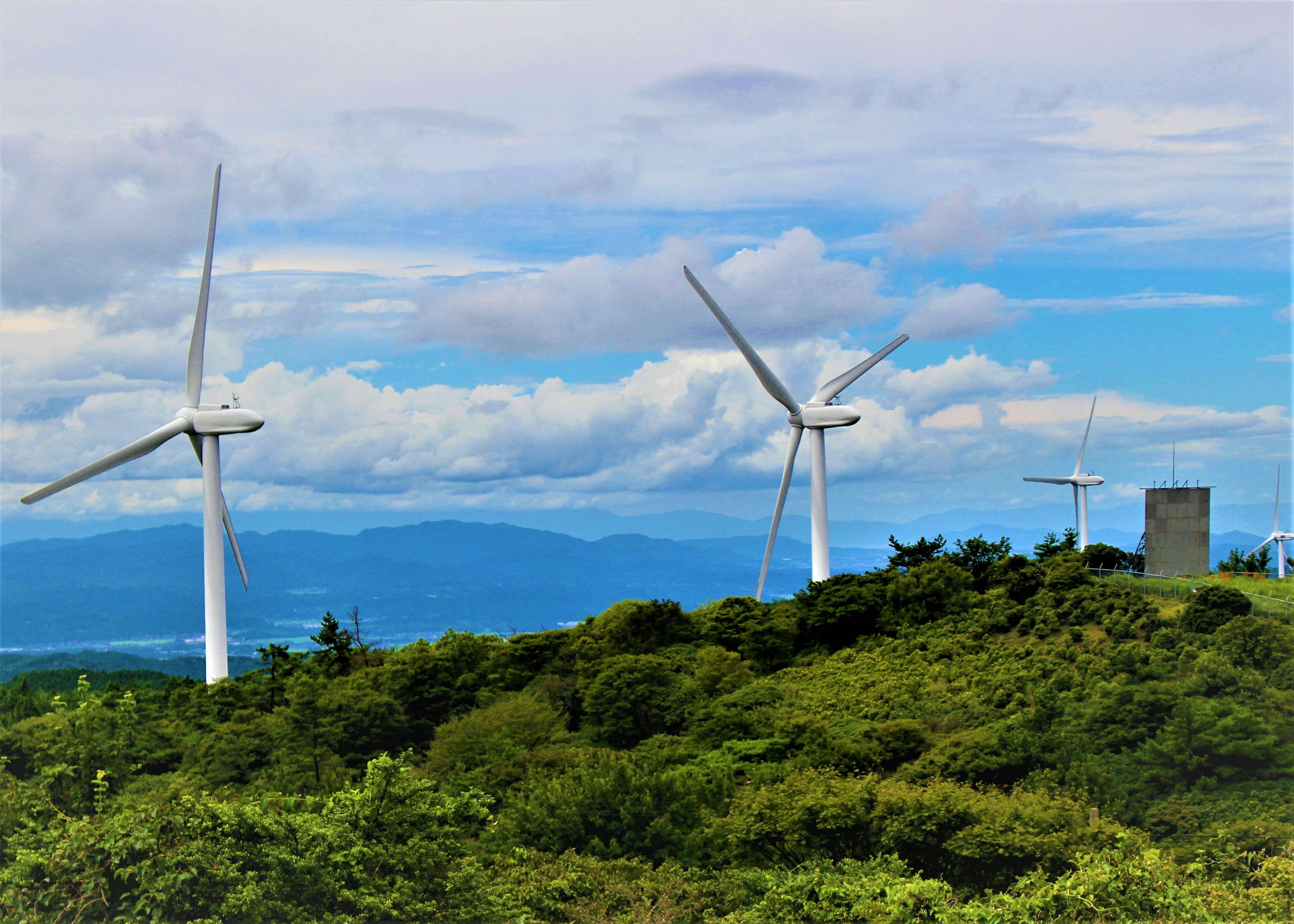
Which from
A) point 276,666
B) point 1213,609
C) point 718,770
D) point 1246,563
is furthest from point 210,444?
point 1246,563

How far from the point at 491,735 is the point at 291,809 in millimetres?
15840

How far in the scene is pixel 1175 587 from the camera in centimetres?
5400

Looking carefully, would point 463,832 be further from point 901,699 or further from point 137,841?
point 901,699

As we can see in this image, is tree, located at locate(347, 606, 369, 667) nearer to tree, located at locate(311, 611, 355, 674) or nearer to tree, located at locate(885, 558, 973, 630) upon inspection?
tree, located at locate(311, 611, 355, 674)

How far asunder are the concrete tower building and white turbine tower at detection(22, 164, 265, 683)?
45340mm

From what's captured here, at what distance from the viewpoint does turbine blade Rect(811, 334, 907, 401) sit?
6281cm

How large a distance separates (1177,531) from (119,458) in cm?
5099

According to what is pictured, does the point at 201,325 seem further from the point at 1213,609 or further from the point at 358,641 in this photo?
the point at 1213,609

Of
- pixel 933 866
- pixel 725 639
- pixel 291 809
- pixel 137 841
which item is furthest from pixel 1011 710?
pixel 137 841

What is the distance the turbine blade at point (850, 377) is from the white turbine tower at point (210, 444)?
31195 millimetres

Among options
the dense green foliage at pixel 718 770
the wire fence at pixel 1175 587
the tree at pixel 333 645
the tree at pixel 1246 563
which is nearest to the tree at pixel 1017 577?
the dense green foliage at pixel 718 770

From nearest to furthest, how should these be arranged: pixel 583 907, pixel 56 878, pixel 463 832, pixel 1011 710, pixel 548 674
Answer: pixel 56 878 < pixel 583 907 < pixel 463 832 < pixel 1011 710 < pixel 548 674

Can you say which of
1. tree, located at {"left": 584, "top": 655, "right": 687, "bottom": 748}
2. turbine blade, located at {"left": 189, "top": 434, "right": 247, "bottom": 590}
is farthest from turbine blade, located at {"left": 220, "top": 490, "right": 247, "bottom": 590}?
tree, located at {"left": 584, "top": 655, "right": 687, "bottom": 748}

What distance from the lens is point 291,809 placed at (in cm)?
3108
